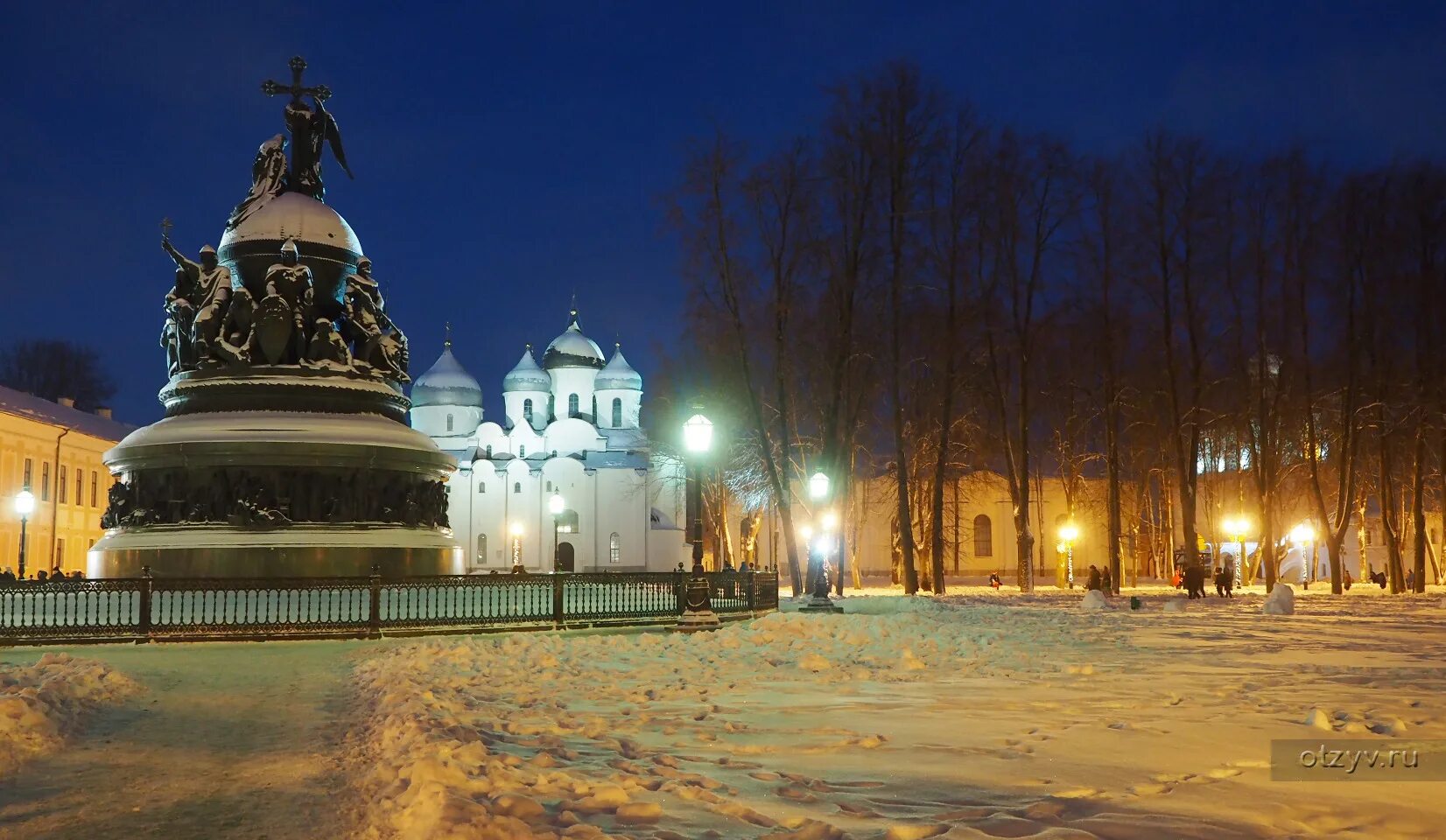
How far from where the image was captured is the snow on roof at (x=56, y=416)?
174ft

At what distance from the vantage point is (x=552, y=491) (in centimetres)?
7400

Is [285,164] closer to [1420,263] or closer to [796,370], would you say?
[796,370]

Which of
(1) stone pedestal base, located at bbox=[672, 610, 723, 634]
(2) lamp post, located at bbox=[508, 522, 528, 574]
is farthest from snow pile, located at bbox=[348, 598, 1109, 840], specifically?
(2) lamp post, located at bbox=[508, 522, 528, 574]

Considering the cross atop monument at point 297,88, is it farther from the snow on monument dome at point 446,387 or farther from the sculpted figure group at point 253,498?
the snow on monument dome at point 446,387

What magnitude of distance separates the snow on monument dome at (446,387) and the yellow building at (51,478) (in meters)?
20.3

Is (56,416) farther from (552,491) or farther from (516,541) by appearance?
(552,491)

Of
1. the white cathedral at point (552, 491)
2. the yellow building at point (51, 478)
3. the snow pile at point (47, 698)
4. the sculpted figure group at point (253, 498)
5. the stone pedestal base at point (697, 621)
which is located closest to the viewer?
the snow pile at point (47, 698)

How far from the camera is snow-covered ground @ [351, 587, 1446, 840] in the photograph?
6.08m

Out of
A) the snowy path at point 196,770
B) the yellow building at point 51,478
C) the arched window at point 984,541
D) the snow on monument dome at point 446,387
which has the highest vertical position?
the snow on monument dome at point 446,387

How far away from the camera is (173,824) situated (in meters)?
6.54

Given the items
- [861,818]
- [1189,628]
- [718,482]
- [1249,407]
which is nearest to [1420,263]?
[1249,407]

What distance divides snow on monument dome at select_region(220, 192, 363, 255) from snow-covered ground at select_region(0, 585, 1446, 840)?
11.9m

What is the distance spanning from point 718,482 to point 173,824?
44173mm

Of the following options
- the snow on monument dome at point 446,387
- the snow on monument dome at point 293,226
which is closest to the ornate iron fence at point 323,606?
the snow on monument dome at point 293,226
